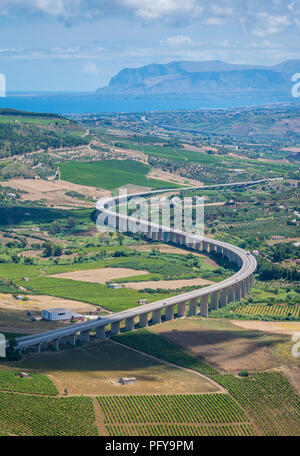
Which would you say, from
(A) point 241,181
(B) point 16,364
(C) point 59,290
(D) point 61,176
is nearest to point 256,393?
(B) point 16,364

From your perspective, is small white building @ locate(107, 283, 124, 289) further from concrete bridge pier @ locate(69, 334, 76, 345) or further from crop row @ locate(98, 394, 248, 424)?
crop row @ locate(98, 394, 248, 424)

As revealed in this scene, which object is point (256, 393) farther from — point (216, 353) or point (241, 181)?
point (241, 181)

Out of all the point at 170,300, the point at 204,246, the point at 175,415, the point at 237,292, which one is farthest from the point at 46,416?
the point at 204,246

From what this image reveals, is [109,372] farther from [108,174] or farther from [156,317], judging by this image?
[108,174]

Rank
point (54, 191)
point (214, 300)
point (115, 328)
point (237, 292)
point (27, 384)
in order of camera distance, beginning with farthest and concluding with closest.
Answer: point (54, 191), point (237, 292), point (214, 300), point (115, 328), point (27, 384)

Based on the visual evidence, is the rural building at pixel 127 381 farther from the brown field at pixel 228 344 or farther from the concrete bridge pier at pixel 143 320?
the concrete bridge pier at pixel 143 320

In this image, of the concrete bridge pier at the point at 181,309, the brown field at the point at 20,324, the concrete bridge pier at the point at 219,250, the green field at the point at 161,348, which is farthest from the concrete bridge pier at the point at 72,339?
the concrete bridge pier at the point at 219,250
